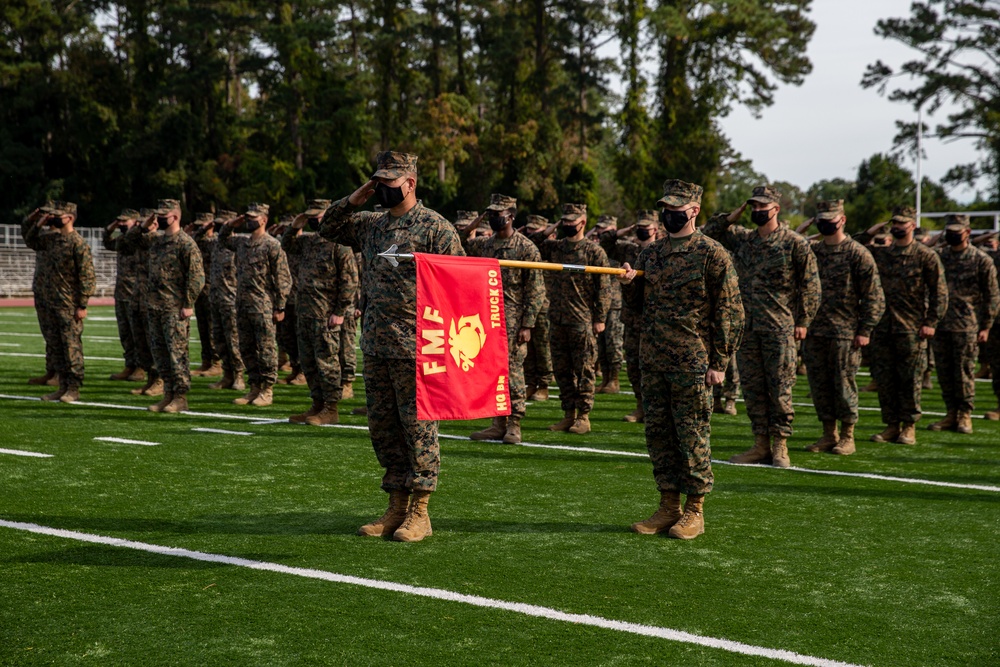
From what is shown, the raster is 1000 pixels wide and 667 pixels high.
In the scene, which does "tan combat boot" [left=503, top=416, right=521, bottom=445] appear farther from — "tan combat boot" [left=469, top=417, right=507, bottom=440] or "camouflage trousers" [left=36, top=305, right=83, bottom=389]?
"camouflage trousers" [left=36, top=305, right=83, bottom=389]

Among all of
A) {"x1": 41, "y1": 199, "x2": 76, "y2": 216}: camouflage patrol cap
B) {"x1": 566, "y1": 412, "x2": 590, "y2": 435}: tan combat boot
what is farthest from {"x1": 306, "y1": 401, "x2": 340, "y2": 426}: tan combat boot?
{"x1": 41, "y1": 199, "x2": 76, "y2": 216}: camouflage patrol cap

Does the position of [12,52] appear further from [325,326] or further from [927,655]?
[927,655]

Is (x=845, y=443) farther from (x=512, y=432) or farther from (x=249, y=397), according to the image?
(x=249, y=397)

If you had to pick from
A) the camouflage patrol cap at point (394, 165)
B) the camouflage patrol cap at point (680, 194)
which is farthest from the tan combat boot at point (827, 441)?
the camouflage patrol cap at point (394, 165)

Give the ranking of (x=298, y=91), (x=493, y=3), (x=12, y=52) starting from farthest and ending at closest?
(x=493, y=3), (x=12, y=52), (x=298, y=91)

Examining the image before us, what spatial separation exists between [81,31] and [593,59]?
2373 centimetres

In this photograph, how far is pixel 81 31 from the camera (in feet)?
170

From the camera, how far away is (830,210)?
391 inches

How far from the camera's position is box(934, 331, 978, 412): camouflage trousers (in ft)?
37.7

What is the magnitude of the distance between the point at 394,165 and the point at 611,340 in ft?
29.4

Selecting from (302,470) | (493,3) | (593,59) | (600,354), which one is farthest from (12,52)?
(302,470)

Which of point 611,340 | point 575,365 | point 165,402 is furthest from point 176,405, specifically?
point 611,340

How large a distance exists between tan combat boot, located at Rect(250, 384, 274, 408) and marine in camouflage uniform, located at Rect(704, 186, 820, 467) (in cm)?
575

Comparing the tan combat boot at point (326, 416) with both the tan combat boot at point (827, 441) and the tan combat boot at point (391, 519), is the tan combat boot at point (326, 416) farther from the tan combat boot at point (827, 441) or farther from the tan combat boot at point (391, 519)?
the tan combat boot at point (391, 519)
